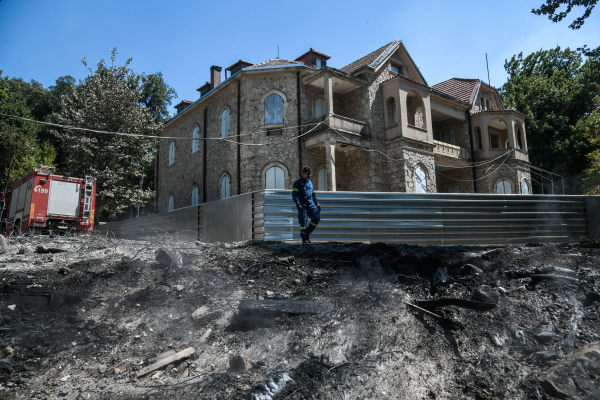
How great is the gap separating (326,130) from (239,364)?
48.5ft

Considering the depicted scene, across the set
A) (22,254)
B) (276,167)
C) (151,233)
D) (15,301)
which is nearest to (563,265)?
(15,301)

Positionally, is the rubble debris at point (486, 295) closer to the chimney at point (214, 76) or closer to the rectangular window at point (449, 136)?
the rectangular window at point (449, 136)

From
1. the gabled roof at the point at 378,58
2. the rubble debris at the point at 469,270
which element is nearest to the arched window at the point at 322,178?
the gabled roof at the point at 378,58

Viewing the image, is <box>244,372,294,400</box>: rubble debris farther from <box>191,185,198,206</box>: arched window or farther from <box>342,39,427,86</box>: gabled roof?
<box>191,185,198,206</box>: arched window

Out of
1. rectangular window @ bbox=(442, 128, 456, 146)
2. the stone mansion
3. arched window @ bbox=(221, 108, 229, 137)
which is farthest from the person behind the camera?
rectangular window @ bbox=(442, 128, 456, 146)

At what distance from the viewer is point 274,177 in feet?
62.4

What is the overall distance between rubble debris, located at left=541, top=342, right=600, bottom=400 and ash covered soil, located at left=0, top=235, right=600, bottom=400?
1cm

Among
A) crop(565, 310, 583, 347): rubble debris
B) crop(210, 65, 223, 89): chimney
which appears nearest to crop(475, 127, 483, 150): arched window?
crop(210, 65, 223, 89): chimney

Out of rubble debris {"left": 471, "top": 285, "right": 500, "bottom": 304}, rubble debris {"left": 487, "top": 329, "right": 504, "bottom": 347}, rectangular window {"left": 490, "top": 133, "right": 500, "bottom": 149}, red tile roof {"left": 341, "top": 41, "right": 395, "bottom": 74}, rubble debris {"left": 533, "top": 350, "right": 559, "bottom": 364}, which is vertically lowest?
rubble debris {"left": 533, "top": 350, "right": 559, "bottom": 364}

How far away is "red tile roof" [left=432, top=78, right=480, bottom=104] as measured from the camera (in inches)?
1015

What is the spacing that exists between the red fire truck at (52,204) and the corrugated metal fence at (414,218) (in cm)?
655

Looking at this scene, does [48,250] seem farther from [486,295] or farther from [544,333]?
[544,333]

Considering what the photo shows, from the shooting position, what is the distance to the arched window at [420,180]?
20.1 m

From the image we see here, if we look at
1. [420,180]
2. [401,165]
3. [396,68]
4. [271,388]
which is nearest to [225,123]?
[401,165]
